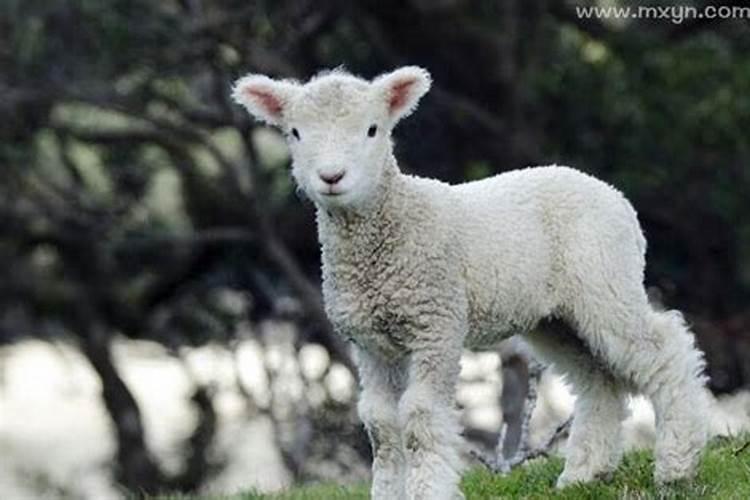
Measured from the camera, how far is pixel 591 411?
806 cm

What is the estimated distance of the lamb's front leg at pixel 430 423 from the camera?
23.4 ft

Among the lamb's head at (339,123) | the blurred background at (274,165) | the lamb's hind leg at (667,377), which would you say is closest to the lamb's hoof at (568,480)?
the lamb's hind leg at (667,377)

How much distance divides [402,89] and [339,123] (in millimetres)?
393

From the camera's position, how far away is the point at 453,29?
18.0 metres

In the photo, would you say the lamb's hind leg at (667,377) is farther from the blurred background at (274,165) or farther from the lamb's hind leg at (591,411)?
the blurred background at (274,165)

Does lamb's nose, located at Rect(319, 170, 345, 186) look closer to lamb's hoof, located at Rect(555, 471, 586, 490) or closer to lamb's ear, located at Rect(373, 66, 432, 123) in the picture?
lamb's ear, located at Rect(373, 66, 432, 123)

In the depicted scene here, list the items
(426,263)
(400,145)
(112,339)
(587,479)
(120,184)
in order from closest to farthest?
(426,263) → (587,479) → (400,145) → (120,184) → (112,339)

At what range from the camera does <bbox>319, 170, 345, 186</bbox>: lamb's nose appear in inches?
269

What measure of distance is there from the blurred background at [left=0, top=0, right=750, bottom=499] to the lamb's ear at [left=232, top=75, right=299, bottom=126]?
9307 millimetres

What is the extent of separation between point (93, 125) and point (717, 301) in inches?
246

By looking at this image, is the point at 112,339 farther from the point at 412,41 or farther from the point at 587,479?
the point at 587,479

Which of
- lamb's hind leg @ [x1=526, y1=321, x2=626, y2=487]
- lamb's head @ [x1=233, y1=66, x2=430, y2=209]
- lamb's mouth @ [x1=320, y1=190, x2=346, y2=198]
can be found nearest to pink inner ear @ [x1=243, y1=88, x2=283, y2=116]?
lamb's head @ [x1=233, y1=66, x2=430, y2=209]

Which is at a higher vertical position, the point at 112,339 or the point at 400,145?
the point at 400,145

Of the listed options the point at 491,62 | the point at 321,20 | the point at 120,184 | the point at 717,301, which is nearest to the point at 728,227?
the point at 717,301
